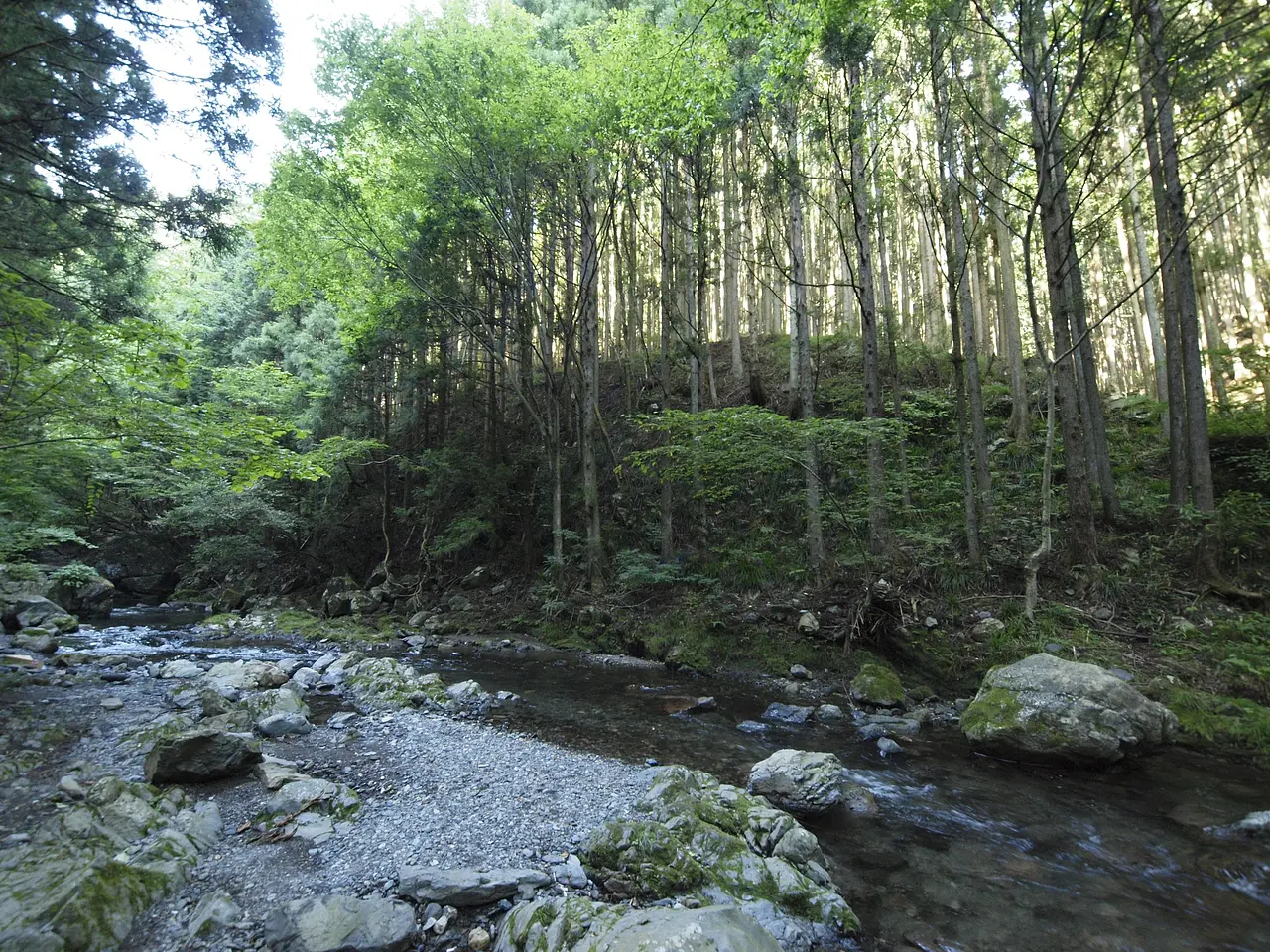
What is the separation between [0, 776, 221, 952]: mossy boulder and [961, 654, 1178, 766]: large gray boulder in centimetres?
683

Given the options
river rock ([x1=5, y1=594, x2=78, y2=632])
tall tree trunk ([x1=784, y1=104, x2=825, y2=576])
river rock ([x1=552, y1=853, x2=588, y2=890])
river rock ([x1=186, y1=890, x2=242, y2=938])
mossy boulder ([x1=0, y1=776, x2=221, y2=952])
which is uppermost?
tall tree trunk ([x1=784, y1=104, x2=825, y2=576])

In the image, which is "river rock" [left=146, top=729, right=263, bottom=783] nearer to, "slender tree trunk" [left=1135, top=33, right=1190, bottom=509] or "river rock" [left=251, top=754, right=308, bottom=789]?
"river rock" [left=251, top=754, right=308, bottom=789]

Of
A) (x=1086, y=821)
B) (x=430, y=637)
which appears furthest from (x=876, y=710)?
(x=430, y=637)

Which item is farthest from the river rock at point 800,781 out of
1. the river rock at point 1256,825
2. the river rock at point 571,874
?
the river rock at point 1256,825

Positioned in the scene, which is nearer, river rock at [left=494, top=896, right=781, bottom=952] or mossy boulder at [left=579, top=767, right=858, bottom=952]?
river rock at [left=494, top=896, right=781, bottom=952]

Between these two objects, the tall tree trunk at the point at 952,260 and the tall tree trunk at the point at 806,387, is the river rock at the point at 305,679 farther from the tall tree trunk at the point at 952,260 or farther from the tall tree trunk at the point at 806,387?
the tall tree trunk at the point at 952,260

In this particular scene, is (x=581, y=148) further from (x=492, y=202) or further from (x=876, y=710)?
(x=876, y=710)

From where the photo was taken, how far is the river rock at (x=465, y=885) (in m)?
3.28

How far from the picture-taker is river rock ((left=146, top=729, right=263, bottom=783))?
4.73 meters

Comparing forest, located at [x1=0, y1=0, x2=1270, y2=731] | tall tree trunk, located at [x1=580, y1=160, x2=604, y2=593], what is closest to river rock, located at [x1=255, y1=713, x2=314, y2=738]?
forest, located at [x1=0, y1=0, x2=1270, y2=731]

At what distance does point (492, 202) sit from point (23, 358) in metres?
10.3

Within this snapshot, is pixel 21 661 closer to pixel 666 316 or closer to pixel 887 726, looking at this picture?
pixel 887 726

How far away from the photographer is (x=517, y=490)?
1767 cm

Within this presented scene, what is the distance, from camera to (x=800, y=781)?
5.04 meters
